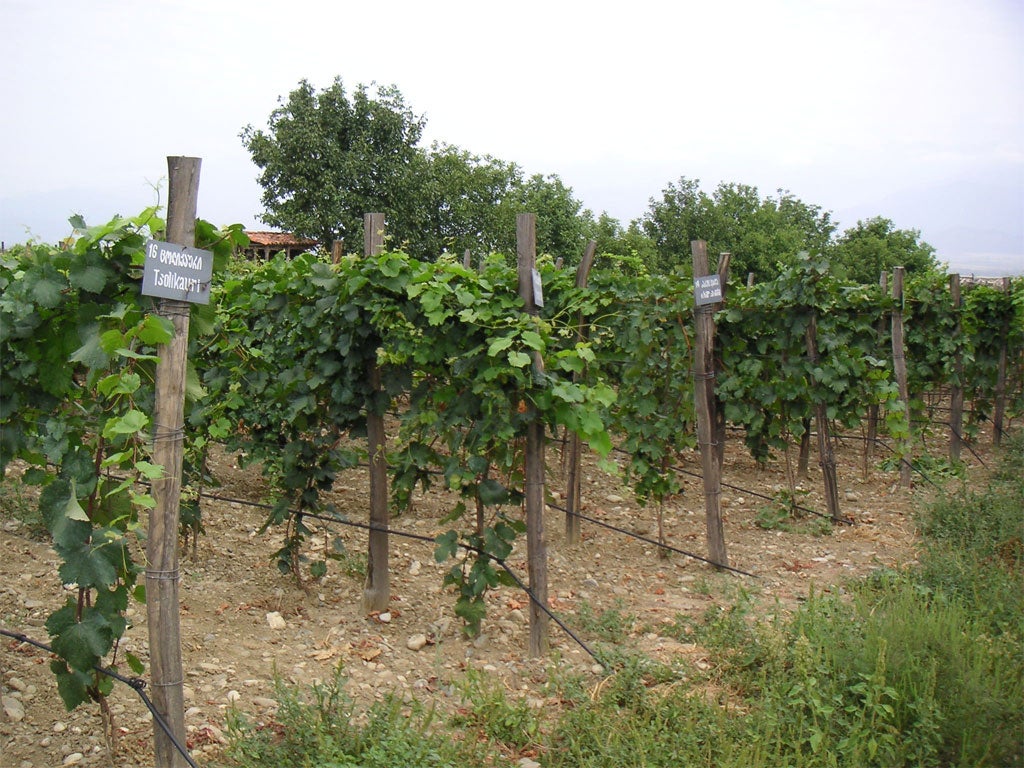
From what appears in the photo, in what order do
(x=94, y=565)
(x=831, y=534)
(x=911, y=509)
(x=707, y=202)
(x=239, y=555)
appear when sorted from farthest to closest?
(x=707, y=202)
(x=911, y=509)
(x=831, y=534)
(x=239, y=555)
(x=94, y=565)

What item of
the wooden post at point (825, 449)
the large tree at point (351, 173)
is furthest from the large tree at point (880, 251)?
the wooden post at point (825, 449)

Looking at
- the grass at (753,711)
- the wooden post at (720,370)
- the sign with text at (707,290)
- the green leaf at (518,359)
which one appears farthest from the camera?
the wooden post at (720,370)

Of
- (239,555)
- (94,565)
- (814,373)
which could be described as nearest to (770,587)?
(814,373)

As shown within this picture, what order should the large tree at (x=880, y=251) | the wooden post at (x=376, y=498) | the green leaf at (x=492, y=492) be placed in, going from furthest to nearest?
the large tree at (x=880, y=251) → the wooden post at (x=376, y=498) → the green leaf at (x=492, y=492)

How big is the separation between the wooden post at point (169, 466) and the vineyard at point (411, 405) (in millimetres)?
46

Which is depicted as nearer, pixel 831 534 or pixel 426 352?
pixel 426 352

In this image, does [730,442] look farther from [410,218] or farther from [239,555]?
[410,218]

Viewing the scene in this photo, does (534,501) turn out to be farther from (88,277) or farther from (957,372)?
(957,372)

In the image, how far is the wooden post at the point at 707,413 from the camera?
240 inches

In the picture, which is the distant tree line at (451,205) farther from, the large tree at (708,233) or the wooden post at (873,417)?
the wooden post at (873,417)

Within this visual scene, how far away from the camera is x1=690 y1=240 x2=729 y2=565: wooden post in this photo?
6090 millimetres

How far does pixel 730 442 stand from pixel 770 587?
4.66 metres

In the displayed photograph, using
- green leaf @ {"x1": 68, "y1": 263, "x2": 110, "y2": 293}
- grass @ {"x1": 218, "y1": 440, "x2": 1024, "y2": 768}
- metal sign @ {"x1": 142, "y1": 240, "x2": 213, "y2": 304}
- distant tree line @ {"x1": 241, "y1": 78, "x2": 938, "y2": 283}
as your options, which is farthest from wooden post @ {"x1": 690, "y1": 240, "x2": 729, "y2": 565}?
distant tree line @ {"x1": 241, "y1": 78, "x2": 938, "y2": 283}

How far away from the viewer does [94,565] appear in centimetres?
290
